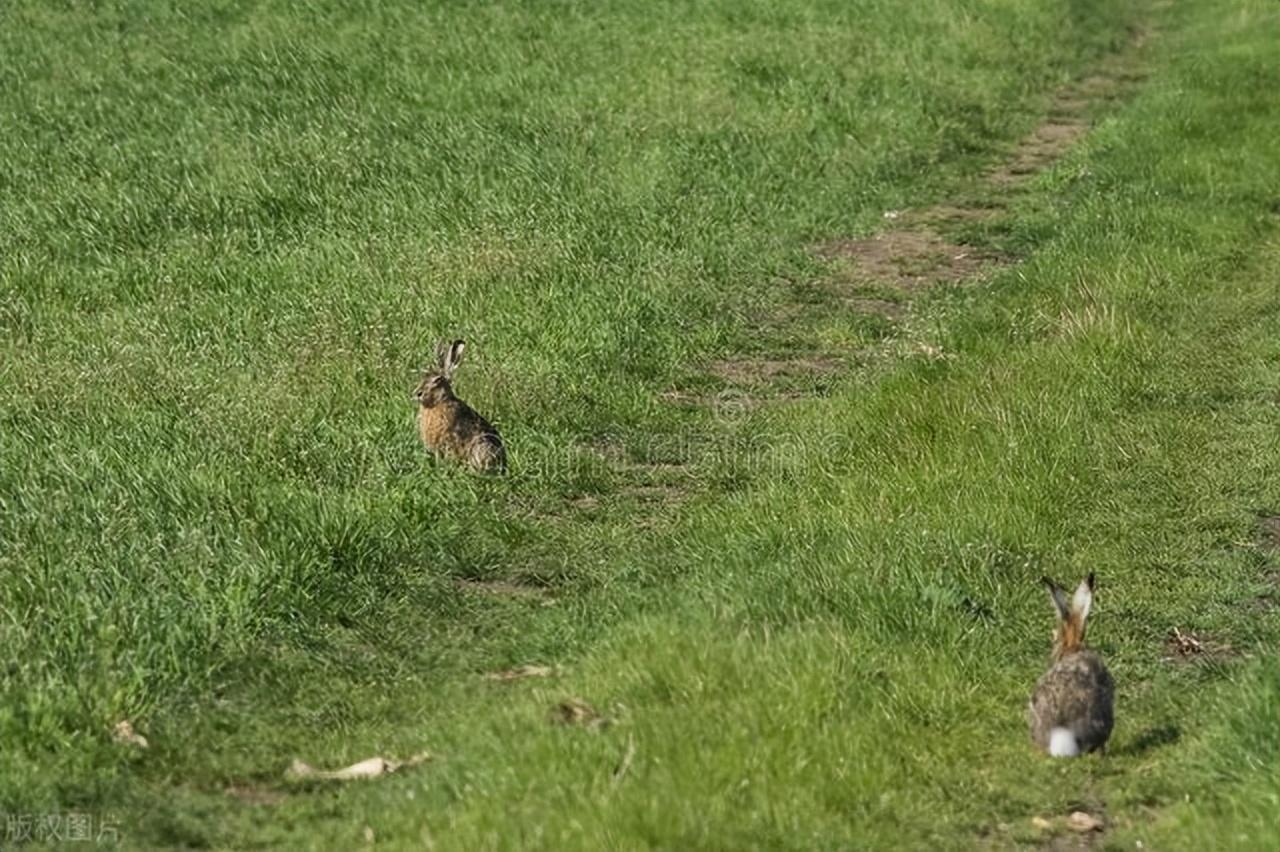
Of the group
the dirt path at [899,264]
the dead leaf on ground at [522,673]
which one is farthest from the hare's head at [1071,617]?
the dirt path at [899,264]

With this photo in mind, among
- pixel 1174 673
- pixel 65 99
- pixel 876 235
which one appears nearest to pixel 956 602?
pixel 1174 673

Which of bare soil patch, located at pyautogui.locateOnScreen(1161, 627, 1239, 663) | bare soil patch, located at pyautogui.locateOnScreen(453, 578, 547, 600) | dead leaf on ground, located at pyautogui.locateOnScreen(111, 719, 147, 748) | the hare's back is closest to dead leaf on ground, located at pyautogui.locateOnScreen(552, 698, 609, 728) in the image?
dead leaf on ground, located at pyautogui.locateOnScreen(111, 719, 147, 748)

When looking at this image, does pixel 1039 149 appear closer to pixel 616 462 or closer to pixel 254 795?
pixel 616 462

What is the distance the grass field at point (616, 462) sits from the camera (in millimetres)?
6988

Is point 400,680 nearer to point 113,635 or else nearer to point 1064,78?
point 113,635

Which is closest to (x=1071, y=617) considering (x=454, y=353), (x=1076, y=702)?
(x=1076, y=702)

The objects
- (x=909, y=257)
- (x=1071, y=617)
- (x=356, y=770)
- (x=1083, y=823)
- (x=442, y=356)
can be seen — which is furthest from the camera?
(x=909, y=257)

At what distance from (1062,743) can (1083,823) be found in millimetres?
437

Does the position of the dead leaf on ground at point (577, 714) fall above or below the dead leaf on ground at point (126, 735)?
below

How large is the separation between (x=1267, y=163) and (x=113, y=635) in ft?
49.2

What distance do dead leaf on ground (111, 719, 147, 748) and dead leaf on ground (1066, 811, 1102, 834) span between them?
10.9 feet

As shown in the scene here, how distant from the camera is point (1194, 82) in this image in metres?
23.7

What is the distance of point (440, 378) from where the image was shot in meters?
10.9

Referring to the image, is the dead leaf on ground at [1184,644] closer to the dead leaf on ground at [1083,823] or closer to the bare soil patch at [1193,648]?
the bare soil patch at [1193,648]
